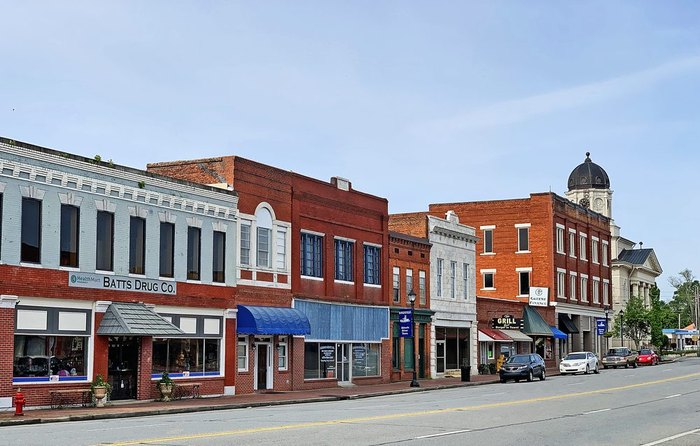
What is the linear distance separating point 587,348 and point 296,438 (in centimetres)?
7198

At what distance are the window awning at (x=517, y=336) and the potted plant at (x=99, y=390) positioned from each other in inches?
1529

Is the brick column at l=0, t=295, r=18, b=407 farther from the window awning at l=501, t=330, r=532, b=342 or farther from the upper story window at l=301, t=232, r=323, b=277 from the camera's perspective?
the window awning at l=501, t=330, r=532, b=342

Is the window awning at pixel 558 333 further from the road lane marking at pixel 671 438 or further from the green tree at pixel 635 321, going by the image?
the road lane marking at pixel 671 438

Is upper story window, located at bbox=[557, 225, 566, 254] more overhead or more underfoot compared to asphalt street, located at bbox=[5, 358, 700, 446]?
more overhead

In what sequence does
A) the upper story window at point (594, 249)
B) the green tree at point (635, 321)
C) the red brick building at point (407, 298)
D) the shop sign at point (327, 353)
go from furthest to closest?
the green tree at point (635, 321) < the upper story window at point (594, 249) < the red brick building at point (407, 298) < the shop sign at point (327, 353)

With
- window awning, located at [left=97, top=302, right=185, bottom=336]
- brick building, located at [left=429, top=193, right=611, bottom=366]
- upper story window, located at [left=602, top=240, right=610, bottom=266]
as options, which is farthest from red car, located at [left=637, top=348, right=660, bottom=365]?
window awning, located at [left=97, top=302, right=185, bottom=336]

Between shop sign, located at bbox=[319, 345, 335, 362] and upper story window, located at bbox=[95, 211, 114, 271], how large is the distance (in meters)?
14.9

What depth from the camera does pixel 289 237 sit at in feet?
139

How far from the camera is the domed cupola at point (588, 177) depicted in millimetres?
109750

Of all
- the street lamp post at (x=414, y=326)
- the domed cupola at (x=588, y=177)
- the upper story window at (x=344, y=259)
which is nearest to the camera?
the upper story window at (x=344, y=259)

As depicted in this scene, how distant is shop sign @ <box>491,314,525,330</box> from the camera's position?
213ft

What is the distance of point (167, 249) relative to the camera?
35.2 metres

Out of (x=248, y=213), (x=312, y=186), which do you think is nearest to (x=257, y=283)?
(x=248, y=213)

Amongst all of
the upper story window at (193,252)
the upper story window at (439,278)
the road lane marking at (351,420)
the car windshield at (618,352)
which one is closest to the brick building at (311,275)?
the upper story window at (193,252)
